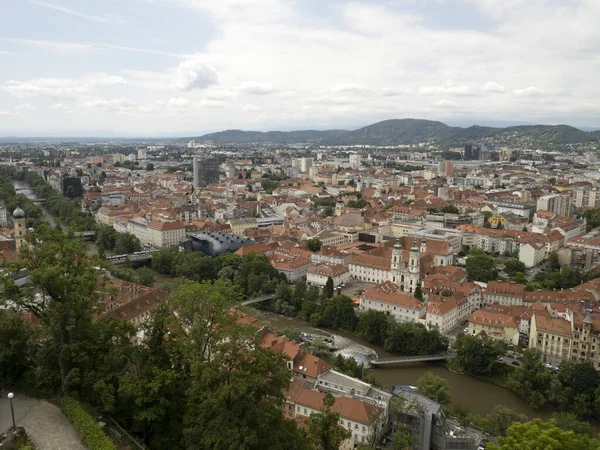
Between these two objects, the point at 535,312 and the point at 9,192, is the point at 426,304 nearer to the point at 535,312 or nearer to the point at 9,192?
the point at 535,312

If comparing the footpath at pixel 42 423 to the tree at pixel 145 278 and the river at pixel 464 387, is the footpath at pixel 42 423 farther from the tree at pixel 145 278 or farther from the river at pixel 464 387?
the tree at pixel 145 278

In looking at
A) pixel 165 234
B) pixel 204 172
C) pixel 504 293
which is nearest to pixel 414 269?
pixel 504 293

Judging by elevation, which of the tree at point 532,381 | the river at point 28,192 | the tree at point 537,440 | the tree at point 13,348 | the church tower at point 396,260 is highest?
the tree at point 13,348

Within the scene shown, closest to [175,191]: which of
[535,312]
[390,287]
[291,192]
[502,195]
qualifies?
[291,192]

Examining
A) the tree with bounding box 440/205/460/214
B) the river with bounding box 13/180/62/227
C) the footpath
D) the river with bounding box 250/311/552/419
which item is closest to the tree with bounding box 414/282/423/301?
the river with bounding box 250/311/552/419

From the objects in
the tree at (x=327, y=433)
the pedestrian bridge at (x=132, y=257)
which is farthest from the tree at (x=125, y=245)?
the tree at (x=327, y=433)

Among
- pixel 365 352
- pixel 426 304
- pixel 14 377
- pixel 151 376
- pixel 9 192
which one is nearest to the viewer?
pixel 151 376

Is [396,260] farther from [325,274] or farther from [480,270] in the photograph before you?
[480,270]
